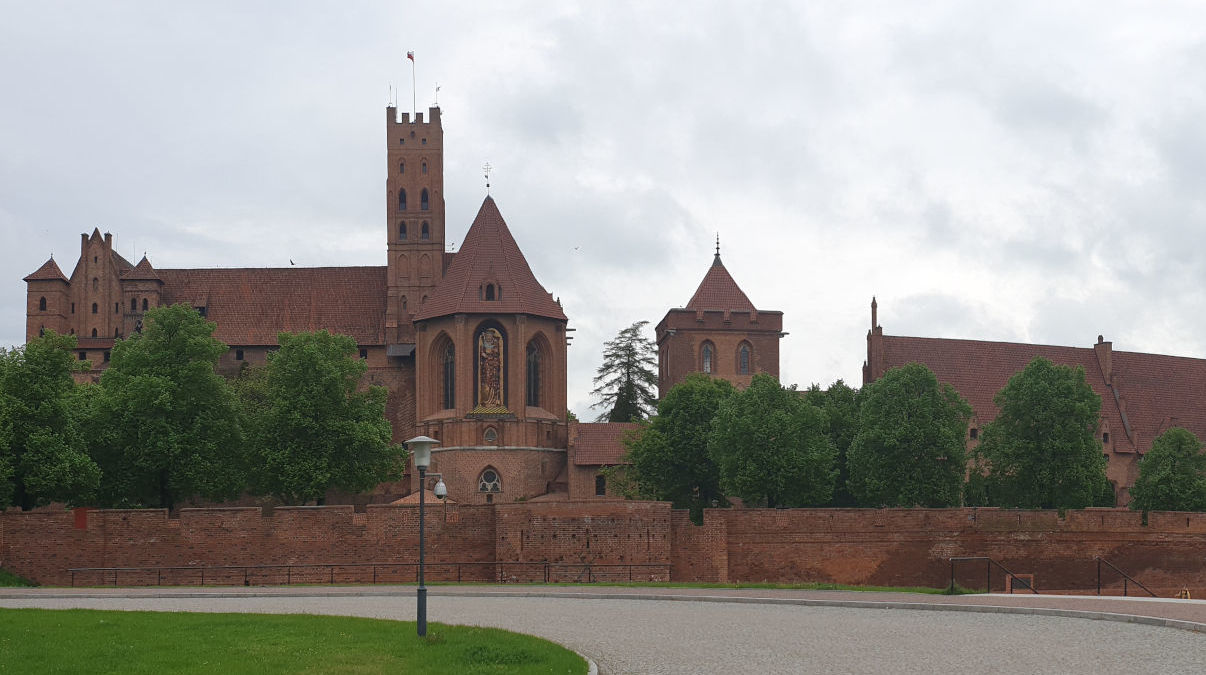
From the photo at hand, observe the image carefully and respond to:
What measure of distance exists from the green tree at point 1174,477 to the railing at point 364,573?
2630 cm

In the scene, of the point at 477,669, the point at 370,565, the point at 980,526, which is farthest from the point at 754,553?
the point at 477,669

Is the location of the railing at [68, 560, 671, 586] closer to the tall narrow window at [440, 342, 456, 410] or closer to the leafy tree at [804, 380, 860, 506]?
the leafy tree at [804, 380, 860, 506]

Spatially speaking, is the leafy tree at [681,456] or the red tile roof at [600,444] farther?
the red tile roof at [600,444]

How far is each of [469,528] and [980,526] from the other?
18.2 m

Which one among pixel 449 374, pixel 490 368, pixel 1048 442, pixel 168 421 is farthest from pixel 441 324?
pixel 1048 442

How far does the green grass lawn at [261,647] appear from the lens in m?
19.4

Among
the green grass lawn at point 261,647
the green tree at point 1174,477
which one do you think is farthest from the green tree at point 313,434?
the green tree at point 1174,477

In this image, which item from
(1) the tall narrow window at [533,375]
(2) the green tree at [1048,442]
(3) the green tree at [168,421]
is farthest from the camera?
(1) the tall narrow window at [533,375]

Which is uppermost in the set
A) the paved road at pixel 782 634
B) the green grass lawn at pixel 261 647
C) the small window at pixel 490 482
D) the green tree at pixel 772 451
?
the green tree at pixel 772 451

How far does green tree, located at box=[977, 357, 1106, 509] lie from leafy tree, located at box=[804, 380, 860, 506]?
6085 mm

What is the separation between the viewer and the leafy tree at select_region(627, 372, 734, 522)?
202ft

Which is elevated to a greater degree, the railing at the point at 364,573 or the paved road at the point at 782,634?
the paved road at the point at 782,634

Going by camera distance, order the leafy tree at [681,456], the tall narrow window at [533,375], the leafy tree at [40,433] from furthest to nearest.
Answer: the tall narrow window at [533,375] < the leafy tree at [681,456] < the leafy tree at [40,433]

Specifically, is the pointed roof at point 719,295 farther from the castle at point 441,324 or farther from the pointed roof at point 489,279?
the pointed roof at point 489,279
